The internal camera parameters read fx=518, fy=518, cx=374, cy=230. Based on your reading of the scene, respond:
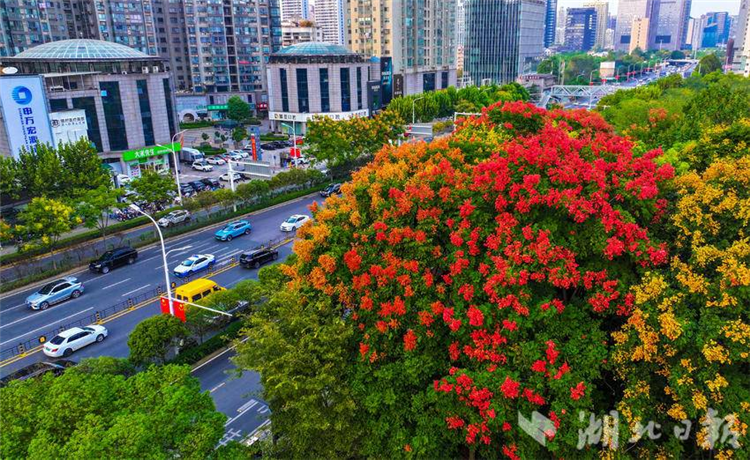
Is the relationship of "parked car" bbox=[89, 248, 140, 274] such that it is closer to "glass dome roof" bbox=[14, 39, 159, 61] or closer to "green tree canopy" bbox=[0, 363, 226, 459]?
"green tree canopy" bbox=[0, 363, 226, 459]

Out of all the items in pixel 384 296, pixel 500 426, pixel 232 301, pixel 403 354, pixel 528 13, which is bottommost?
pixel 232 301

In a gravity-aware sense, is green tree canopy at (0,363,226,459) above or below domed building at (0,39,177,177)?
below

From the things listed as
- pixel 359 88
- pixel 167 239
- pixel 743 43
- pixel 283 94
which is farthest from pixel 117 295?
pixel 743 43

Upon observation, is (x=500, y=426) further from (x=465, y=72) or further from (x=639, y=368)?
(x=465, y=72)

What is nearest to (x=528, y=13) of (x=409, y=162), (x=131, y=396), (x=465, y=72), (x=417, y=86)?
(x=465, y=72)

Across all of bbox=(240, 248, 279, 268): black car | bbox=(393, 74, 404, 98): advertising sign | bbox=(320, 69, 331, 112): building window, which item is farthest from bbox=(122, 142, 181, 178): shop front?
bbox=(393, 74, 404, 98): advertising sign

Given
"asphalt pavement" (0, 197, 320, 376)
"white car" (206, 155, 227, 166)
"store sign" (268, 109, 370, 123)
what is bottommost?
"asphalt pavement" (0, 197, 320, 376)

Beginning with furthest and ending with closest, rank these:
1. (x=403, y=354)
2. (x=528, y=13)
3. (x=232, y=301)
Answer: (x=528, y=13), (x=232, y=301), (x=403, y=354)
